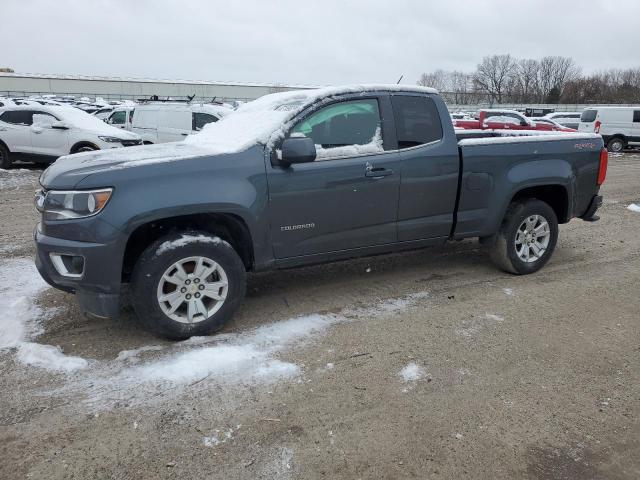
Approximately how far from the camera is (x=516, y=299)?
4.81m

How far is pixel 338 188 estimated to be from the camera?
4293 millimetres

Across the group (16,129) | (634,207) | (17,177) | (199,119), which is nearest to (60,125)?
(16,129)

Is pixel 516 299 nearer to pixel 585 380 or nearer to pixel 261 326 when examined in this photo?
pixel 585 380

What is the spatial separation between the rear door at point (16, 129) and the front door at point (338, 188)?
11.2 m

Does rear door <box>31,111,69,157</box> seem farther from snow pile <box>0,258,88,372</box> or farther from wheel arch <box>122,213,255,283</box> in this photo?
wheel arch <box>122,213,255,283</box>

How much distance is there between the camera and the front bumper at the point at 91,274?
3.56 m

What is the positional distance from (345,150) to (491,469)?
2.62 metres

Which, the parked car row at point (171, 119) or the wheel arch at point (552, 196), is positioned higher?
the parked car row at point (171, 119)

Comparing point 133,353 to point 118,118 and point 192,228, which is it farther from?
point 118,118

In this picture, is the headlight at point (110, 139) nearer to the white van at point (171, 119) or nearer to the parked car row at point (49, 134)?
the parked car row at point (49, 134)

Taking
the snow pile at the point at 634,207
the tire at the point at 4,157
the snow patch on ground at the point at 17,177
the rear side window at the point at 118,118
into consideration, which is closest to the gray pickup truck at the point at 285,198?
the snow pile at the point at 634,207

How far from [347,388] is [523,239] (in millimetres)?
2961

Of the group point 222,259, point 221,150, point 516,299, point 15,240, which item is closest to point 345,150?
point 221,150

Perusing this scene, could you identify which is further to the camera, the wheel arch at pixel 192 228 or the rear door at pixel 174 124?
the rear door at pixel 174 124
